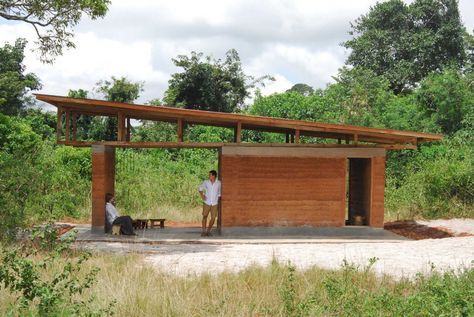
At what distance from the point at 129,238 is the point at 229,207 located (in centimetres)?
241

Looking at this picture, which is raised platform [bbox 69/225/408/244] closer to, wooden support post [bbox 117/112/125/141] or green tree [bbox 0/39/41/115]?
wooden support post [bbox 117/112/125/141]

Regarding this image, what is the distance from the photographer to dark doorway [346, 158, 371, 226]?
16.7 metres

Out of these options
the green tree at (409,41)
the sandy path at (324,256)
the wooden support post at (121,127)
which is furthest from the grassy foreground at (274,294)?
the green tree at (409,41)

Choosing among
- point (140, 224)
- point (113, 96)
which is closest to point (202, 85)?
point (113, 96)

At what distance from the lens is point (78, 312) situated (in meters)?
6.59

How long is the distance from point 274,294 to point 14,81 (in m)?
25.1

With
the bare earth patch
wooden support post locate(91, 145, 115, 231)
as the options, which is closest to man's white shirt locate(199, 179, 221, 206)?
the bare earth patch

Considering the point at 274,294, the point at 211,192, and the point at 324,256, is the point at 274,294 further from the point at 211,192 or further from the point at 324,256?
the point at 211,192

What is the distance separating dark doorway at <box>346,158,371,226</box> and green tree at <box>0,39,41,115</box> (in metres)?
17.2

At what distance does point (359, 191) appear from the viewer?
18203 millimetres

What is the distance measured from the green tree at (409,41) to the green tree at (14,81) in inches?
744

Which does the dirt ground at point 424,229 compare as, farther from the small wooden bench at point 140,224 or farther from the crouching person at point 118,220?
the crouching person at point 118,220

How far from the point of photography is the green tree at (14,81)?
98.7ft

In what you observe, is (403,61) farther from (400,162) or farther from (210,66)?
(400,162)
